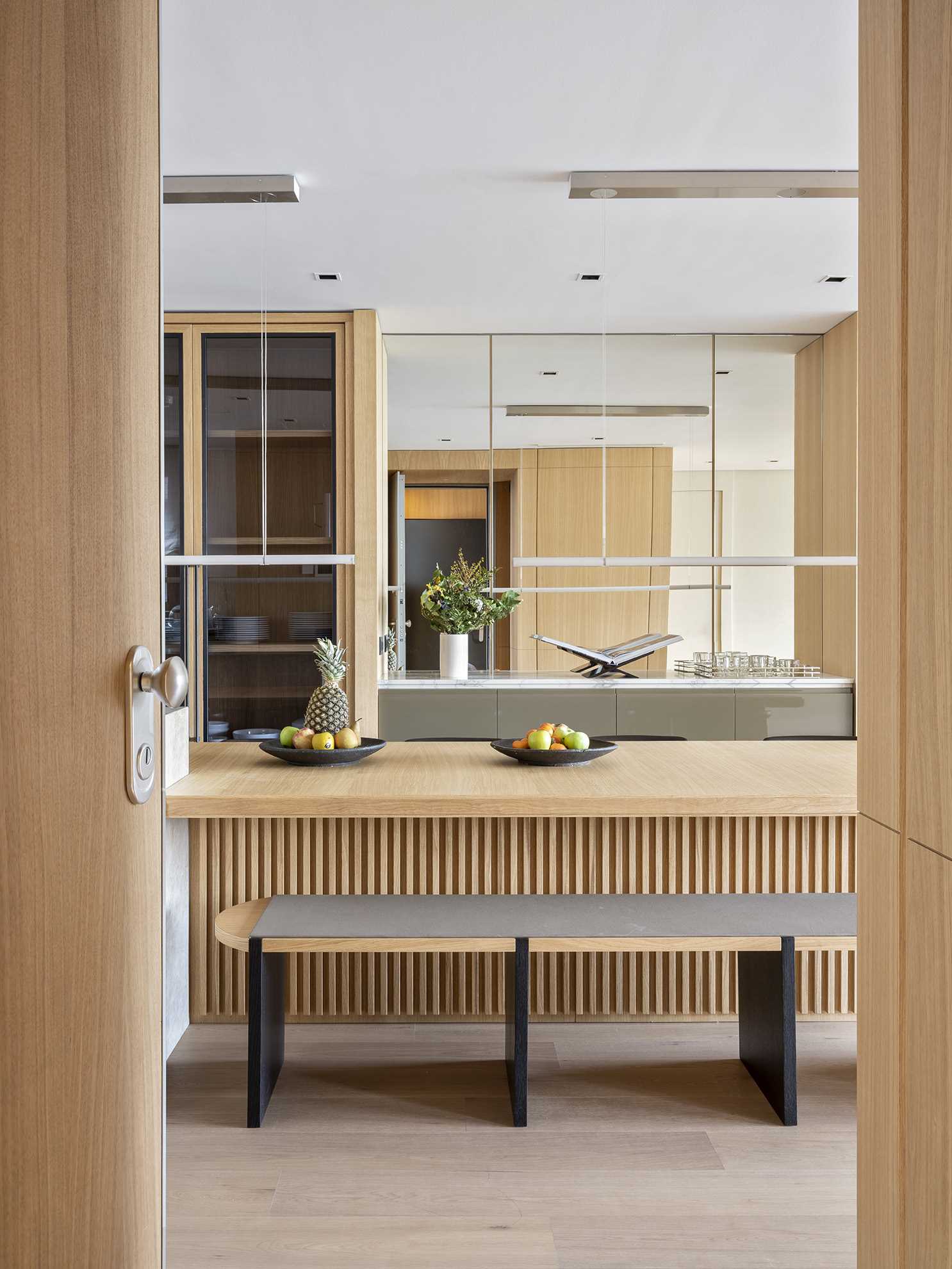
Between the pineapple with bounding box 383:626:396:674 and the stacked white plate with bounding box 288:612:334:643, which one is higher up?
the stacked white plate with bounding box 288:612:334:643

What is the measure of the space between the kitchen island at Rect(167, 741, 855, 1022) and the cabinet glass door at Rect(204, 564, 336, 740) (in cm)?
183

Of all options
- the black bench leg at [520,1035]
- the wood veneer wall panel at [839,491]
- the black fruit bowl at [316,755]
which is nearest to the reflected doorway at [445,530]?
the wood veneer wall panel at [839,491]

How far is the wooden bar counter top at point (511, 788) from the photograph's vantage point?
7.94 ft

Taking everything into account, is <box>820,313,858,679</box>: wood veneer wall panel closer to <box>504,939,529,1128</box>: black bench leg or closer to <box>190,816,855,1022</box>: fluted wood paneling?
<box>190,816,855,1022</box>: fluted wood paneling

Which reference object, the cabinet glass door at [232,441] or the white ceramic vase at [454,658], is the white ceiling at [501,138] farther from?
the white ceramic vase at [454,658]

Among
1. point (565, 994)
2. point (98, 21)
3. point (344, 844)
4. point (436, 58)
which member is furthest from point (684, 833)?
point (98, 21)

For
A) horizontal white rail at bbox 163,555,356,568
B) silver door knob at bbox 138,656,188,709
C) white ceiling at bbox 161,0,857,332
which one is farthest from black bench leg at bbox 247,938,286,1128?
white ceiling at bbox 161,0,857,332

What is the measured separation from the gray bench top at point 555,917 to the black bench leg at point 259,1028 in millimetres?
88

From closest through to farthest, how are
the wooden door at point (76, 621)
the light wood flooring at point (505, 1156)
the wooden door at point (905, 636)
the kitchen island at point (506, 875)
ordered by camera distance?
1. the wooden door at point (76, 621)
2. the wooden door at point (905, 636)
3. the light wood flooring at point (505, 1156)
4. the kitchen island at point (506, 875)

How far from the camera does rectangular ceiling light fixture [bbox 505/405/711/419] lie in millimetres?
5145

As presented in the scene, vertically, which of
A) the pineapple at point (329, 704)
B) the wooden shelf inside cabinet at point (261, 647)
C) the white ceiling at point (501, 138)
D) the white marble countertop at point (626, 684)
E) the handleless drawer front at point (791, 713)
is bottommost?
the handleless drawer front at point (791, 713)

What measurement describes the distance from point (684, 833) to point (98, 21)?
95.3 inches

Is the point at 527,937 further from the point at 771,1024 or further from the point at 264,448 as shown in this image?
the point at 264,448

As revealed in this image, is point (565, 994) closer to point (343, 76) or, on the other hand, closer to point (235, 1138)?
point (235, 1138)
